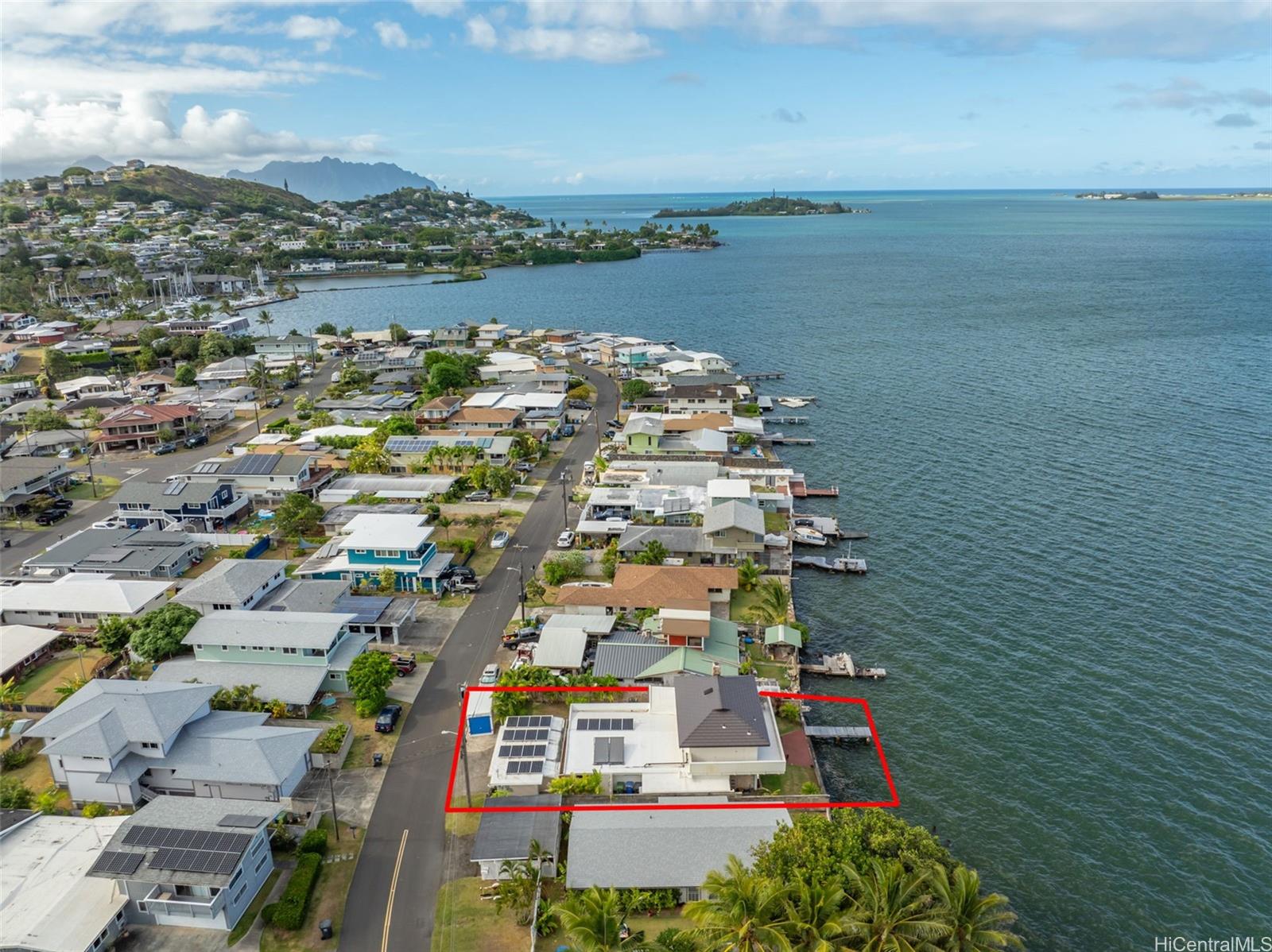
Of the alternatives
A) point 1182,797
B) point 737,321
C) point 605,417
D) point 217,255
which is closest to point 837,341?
point 737,321

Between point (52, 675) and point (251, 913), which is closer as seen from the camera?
point (251, 913)

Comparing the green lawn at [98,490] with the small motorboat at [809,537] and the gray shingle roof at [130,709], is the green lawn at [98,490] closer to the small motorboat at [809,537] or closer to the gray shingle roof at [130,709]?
the gray shingle roof at [130,709]

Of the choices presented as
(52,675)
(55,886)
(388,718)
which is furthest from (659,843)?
(52,675)

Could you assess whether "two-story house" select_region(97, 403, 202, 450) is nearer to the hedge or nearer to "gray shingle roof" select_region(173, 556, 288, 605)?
"gray shingle roof" select_region(173, 556, 288, 605)

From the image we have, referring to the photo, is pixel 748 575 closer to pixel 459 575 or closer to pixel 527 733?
pixel 459 575

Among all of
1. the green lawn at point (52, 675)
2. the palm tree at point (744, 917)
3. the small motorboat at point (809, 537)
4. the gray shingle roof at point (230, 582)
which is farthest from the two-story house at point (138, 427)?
the palm tree at point (744, 917)

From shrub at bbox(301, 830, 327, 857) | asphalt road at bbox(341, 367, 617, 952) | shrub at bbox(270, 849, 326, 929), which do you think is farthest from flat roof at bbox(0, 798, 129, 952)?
asphalt road at bbox(341, 367, 617, 952)
